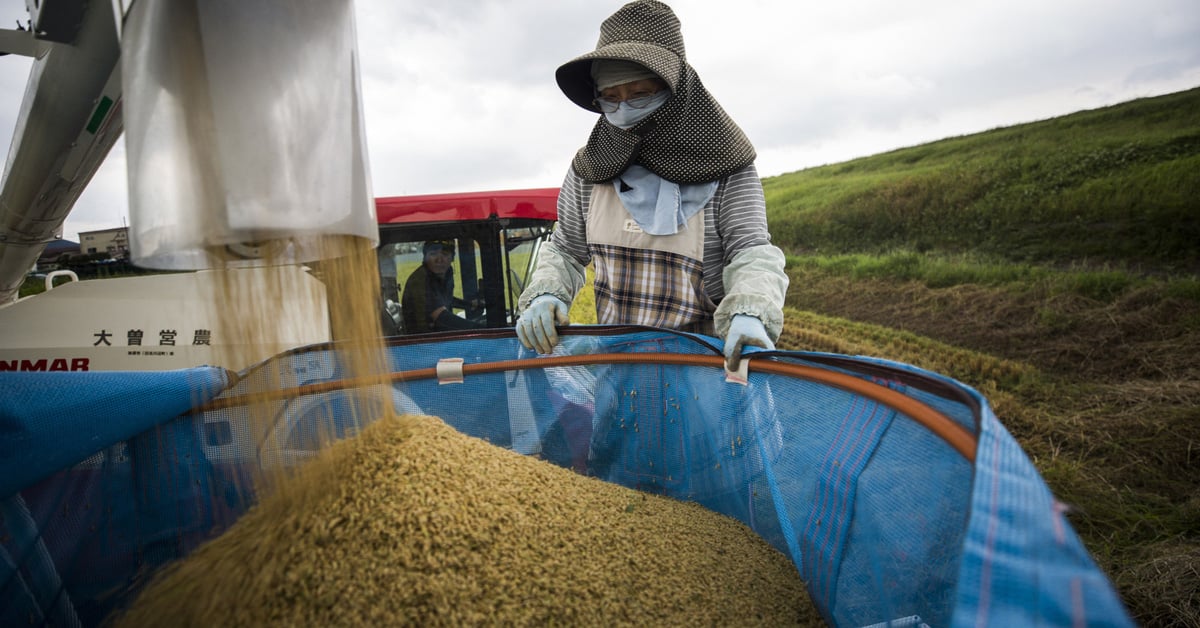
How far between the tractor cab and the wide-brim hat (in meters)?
2.31

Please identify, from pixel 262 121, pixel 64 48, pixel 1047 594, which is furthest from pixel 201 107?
pixel 1047 594

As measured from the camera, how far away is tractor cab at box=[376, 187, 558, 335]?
4.25m

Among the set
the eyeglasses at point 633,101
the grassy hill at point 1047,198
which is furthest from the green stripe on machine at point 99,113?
the grassy hill at point 1047,198

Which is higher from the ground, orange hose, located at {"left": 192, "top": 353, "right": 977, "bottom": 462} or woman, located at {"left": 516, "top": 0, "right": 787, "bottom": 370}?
woman, located at {"left": 516, "top": 0, "right": 787, "bottom": 370}

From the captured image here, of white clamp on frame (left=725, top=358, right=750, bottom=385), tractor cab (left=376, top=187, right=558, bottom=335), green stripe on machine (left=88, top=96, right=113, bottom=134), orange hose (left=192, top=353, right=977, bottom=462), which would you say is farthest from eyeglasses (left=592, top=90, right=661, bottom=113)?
tractor cab (left=376, top=187, right=558, bottom=335)

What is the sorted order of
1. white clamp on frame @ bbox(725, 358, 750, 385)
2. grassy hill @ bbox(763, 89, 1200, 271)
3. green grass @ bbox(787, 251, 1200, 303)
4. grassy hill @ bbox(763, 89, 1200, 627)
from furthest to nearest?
grassy hill @ bbox(763, 89, 1200, 271) < green grass @ bbox(787, 251, 1200, 303) < grassy hill @ bbox(763, 89, 1200, 627) < white clamp on frame @ bbox(725, 358, 750, 385)

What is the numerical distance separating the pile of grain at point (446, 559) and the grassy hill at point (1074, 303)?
0.81 metres

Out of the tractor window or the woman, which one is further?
the tractor window

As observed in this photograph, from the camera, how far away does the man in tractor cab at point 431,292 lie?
438 centimetres

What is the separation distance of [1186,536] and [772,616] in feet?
7.64

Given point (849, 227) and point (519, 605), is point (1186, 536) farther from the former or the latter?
point (849, 227)

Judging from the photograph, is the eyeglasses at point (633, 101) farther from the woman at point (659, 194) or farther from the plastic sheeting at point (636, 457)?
the plastic sheeting at point (636, 457)

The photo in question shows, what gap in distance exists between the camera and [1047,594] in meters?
0.65

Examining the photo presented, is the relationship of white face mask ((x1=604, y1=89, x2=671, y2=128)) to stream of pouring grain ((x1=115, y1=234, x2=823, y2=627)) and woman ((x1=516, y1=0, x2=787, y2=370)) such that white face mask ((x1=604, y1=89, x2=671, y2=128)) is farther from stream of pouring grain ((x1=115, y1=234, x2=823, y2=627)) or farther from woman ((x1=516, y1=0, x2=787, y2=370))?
stream of pouring grain ((x1=115, y1=234, x2=823, y2=627))
